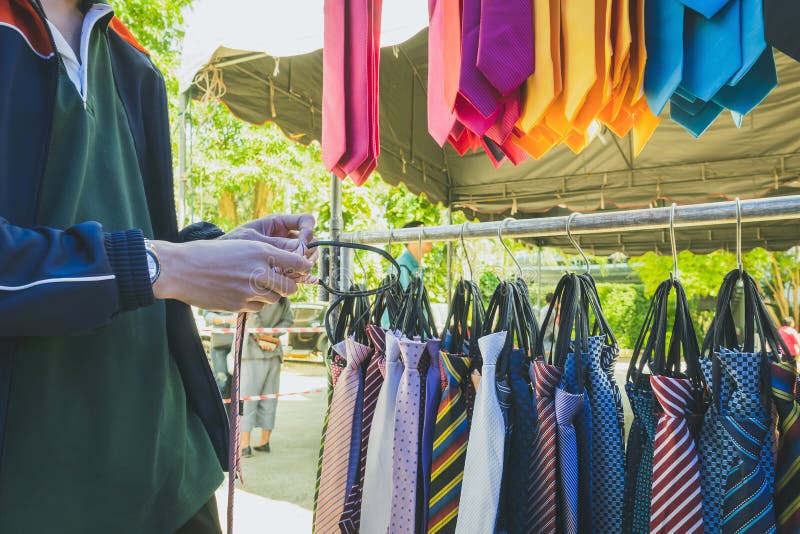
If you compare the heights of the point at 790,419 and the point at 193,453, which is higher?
the point at 790,419

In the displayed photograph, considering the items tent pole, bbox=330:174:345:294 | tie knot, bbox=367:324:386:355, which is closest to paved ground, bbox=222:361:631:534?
tent pole, bbox=330:174:345:294

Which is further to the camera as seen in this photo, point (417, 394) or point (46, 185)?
point (417, 394)

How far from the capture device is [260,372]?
Result: 4.62m

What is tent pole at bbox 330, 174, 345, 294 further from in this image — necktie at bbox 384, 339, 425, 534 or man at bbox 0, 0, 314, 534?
man at bbox 0, 0, 314, 534

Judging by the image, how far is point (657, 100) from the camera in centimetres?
103

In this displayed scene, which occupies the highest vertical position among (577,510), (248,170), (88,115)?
(248,170)

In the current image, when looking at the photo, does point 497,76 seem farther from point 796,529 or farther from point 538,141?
point 796,529

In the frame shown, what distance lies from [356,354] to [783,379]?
87cm

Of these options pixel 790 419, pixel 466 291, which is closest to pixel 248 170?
pixel 466 291

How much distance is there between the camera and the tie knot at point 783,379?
833 mm

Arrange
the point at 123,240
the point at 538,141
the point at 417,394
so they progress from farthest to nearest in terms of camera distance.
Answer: the point at 538,141 → the point at 417,394 → the point at 123,240

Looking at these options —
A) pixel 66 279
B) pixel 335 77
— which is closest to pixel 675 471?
pixel 66 279

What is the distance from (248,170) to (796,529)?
1112 cm

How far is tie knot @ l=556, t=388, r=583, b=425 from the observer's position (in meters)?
0.99
